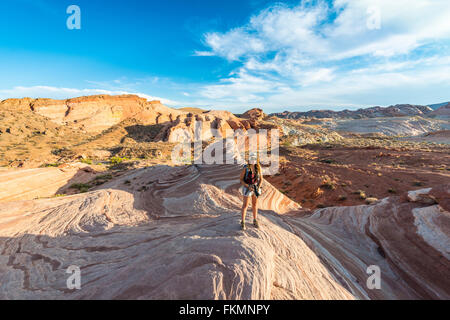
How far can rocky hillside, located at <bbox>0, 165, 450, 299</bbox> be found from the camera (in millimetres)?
2600

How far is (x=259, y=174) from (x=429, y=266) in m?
3.48

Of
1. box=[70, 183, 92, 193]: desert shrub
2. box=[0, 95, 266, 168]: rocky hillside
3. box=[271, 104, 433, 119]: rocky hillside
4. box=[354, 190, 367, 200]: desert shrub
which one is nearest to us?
box=[354, 190, 367, 200]: desert shrub

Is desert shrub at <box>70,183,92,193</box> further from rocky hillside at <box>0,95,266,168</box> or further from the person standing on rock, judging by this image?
rocky hillside at <box>0,95,266,168</box>

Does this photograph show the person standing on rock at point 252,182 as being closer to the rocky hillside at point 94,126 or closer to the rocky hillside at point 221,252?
the rocky hillside at point 221,252

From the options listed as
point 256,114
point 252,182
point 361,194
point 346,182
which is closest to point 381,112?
point 256,114

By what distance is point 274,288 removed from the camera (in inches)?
102

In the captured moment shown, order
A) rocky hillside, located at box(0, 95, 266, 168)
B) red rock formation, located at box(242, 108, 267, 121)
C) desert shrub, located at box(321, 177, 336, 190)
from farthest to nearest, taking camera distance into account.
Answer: red rock formation, located at box(242, 108, 267, 121)
rocky hillside, located at box(0, 95, 266, 168)
desert shrub, located at box(321, 177, 336, 190)

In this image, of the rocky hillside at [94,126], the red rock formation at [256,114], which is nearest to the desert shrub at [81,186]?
the rocky hillside at [94,126]

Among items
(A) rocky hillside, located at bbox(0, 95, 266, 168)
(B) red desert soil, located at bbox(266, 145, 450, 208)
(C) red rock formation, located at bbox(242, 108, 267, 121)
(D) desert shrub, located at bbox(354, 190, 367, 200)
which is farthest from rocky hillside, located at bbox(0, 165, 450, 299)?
(C) red rock formation, located at bbox(242, 108, 267, 121)

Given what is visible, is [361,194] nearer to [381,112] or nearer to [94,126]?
[94,126]

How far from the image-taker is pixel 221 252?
118 inches

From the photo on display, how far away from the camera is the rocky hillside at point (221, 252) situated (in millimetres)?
2600
